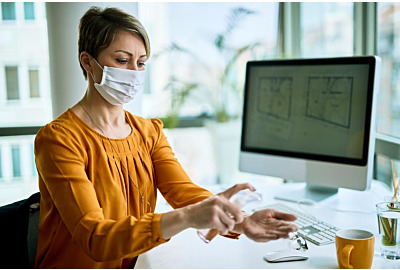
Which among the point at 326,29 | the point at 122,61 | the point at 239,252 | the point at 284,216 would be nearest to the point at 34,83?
the point at 326,29

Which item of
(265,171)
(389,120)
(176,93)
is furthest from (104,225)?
(176,93)

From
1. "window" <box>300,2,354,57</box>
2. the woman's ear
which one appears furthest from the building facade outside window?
the woman's ear

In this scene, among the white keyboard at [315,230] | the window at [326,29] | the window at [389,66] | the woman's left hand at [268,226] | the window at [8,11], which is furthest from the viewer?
the window at [8,11]

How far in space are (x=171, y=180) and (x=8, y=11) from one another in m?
2.74

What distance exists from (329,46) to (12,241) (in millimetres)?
2662

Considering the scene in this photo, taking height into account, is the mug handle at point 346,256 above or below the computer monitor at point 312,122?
below

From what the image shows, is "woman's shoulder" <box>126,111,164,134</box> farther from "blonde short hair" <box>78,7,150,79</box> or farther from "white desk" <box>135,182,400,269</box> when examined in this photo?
"white desk" <box>135,182,400,269</box>

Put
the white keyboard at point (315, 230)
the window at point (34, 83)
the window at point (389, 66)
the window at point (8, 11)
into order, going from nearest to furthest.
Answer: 1. the white keyboard at point (315, 230)
2. the window at point (389, 66)
3. the window at point (8, 11)
4. the window at point (34, 83)

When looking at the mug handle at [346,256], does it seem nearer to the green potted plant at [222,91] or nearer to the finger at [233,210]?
the finger at [233,210]

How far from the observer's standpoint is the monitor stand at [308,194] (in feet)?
5.71

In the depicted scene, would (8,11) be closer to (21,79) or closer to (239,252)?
(21,79)

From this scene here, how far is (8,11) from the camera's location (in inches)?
138

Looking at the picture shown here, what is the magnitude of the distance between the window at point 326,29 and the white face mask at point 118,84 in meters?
1.90

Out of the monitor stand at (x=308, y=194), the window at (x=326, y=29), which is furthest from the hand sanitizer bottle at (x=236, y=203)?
the window at (x=326, y=29)
